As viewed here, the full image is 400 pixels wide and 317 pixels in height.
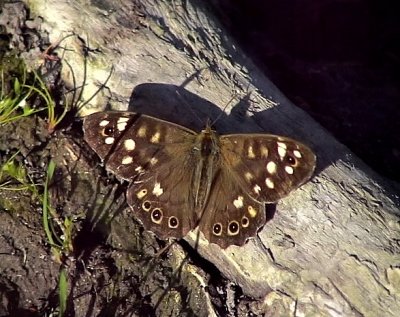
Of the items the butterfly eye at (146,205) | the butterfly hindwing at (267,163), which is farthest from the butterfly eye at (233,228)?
the butterfly eye at (146,205)

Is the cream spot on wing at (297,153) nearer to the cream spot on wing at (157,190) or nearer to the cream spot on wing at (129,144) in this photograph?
the cream spot on wing at (157,190)

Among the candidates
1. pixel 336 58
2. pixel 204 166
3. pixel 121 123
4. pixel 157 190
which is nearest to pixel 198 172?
pixel 204 166

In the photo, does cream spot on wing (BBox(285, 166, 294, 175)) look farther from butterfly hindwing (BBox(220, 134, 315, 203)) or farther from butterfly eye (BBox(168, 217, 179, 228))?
butterfly eye (BBox(168, 217, 179, 228))

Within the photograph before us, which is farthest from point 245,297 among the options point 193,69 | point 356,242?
point 193,69

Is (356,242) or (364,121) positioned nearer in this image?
(356,242)

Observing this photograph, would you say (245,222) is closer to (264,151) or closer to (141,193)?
(264,151)

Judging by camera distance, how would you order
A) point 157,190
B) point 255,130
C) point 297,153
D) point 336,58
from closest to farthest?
point 297,153
point 157,190
point 255,130
point 336,58

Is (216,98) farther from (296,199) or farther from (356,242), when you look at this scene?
(356,242)
